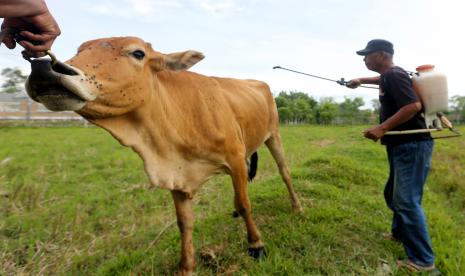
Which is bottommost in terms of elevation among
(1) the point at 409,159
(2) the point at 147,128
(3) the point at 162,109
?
(1) the point at 409,159

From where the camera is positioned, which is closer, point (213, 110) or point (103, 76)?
point (103, 76)

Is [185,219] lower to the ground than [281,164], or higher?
lower

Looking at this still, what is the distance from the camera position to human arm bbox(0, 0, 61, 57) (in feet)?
4.91

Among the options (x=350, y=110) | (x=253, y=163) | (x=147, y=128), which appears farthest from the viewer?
(x=350, y=110)

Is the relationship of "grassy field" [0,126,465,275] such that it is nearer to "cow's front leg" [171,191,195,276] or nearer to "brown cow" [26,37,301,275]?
"cow's front leg" [171,191,195,276]

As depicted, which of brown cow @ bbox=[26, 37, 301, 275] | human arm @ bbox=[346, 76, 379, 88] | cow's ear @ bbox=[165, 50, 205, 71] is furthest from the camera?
human arm @ bbox=[346, 76, 379, 88]

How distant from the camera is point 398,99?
9.63 ft

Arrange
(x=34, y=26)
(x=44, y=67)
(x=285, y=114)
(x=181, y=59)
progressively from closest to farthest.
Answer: (x=34, y=26) → (x=44, y=67) → (x=181, y=59) → (x=285, y=114)

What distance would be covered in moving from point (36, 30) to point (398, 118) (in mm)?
2653

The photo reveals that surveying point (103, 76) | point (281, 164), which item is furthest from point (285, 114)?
point (103, 76)

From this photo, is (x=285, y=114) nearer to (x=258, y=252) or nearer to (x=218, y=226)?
(x=218, y=226)

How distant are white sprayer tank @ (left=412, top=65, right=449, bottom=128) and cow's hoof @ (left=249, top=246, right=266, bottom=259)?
1887mm

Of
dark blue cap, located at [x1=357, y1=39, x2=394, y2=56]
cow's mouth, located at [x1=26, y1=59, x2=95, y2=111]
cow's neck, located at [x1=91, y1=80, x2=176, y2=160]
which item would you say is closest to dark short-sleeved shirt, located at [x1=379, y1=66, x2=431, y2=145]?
dark blue cap, located at [x1=357, y1=39, x2=394, y2=56]

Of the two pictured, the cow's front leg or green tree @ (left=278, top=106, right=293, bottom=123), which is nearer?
the cow's front leg
